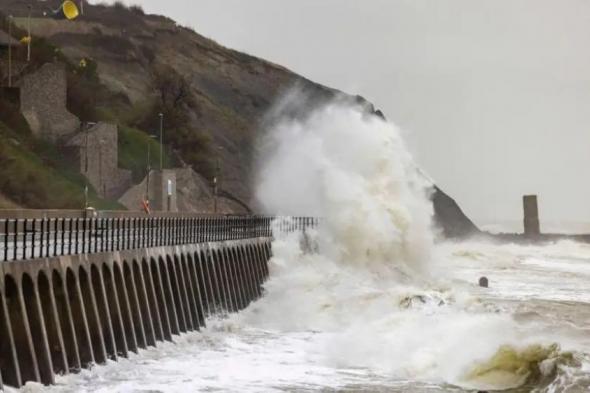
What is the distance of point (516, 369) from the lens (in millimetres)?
22062

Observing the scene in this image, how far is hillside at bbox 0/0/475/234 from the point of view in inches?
3748

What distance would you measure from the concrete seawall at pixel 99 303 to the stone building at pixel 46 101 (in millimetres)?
40986

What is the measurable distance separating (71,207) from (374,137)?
1867cm

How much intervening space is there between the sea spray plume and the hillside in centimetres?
1442

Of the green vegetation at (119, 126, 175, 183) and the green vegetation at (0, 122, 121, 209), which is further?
the green vegetation at (119, 126, 175, 183)

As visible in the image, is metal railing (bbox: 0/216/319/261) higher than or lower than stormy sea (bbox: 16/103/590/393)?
higher

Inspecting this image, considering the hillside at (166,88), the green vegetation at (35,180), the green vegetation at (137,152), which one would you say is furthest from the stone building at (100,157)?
the green vegetation at (137,152)

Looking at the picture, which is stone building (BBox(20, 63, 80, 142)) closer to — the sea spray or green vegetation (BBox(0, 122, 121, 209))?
green vegetation (BBox(0, 122, 121, 209))

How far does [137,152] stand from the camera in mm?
86438

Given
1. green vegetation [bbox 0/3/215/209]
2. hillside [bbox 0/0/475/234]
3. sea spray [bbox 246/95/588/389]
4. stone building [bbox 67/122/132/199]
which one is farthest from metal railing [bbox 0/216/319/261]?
stone building [bbox 67/122/132/199]

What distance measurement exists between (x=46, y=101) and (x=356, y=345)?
169 feet

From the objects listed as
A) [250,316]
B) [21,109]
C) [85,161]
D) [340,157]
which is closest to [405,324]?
[250,316]

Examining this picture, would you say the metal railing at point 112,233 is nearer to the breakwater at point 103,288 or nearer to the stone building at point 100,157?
the breakwater at point 103,288

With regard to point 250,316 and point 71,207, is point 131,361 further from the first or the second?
point 71,207
